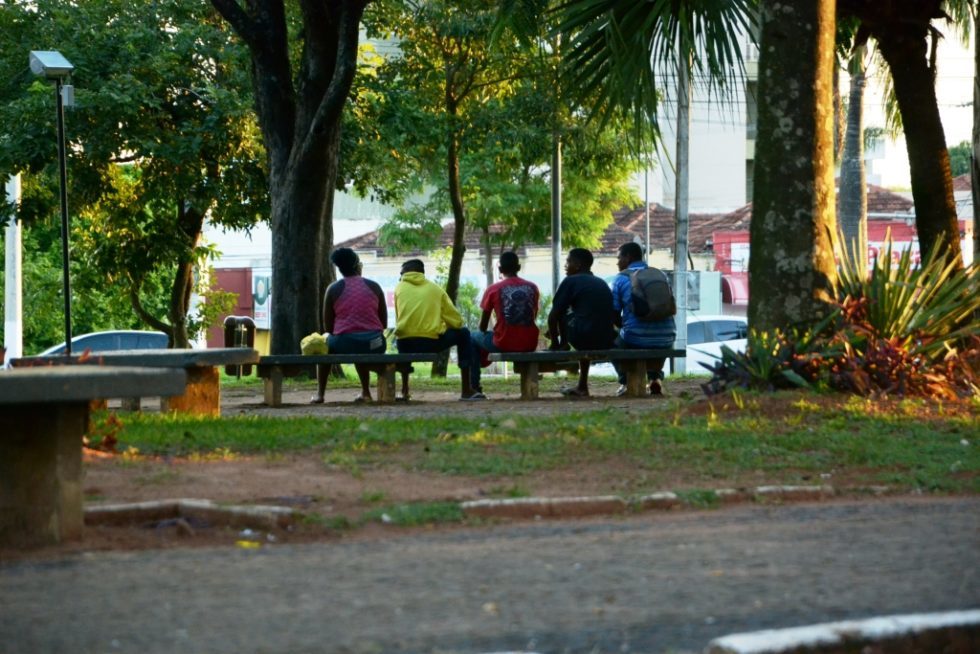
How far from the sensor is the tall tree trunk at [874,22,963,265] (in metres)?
16.1

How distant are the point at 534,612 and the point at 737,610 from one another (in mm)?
685

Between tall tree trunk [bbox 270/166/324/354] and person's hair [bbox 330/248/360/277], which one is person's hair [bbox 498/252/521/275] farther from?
tall tree trunk [bbox 270/166/324/354]

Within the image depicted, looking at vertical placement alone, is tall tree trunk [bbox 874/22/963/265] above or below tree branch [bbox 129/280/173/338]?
above

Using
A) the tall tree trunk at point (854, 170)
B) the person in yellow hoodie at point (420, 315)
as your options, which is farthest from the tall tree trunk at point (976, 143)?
the tall tree trunk at point (854, 170)

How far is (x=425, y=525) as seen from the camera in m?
7.41

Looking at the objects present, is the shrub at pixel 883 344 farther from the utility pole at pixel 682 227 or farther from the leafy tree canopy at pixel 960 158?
the leafy tree canopy at pixel 960 158

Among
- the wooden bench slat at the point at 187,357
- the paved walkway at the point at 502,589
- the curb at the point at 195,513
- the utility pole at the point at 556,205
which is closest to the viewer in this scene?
the paved walkway at the point at 502,589

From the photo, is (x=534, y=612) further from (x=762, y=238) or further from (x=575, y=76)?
(x=575, y=76)

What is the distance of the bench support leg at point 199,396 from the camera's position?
13.6 meters

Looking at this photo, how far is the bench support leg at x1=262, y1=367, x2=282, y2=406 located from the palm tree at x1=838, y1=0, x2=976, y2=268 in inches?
254

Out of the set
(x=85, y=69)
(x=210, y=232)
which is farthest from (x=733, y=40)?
(x=210, y=232)

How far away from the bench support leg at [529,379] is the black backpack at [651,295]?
1280 millimetres

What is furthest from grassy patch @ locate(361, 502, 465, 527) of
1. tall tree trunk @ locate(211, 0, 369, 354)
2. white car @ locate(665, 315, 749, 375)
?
white car @ locate(665, 315, 749, 375)

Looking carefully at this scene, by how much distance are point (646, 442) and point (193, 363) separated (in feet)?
13.9
